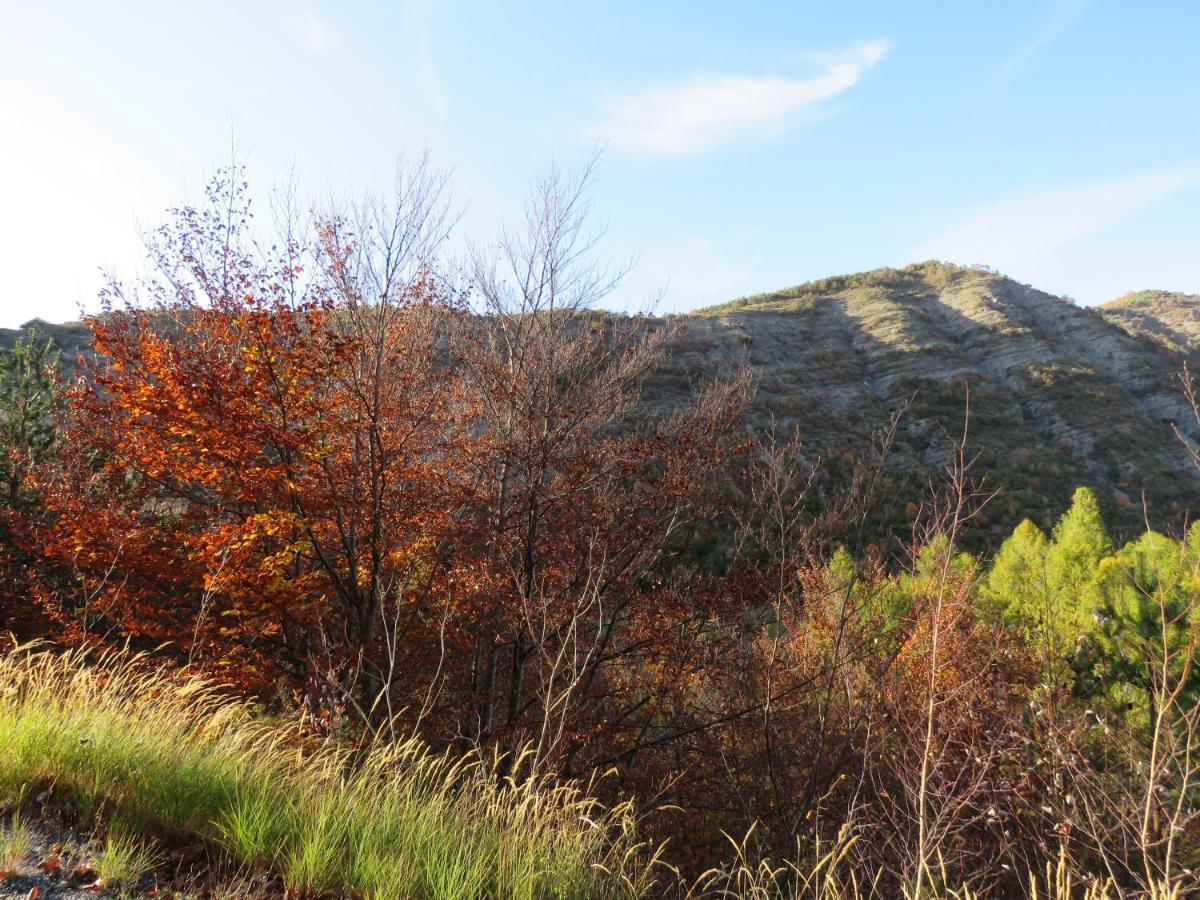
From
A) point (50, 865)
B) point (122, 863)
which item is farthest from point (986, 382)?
point (50, 865)

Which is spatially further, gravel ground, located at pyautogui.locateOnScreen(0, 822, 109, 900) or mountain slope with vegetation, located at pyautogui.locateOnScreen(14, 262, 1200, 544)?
mountain slope with vegetation, located at pyautogui.locateOnScreen(14, 262, 1200, 544)

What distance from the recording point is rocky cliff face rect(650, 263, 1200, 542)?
35.3 meters

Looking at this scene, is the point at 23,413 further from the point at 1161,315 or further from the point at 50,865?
the point at 1161,315

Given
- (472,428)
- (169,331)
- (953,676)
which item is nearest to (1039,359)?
(953,676)

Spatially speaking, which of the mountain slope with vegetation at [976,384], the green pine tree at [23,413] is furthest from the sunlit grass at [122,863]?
the mountain slope with vegetation at [976,384]

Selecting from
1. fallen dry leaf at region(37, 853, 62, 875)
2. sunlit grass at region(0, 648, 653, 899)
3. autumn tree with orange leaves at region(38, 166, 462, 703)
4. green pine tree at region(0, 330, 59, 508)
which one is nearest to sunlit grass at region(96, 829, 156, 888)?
sunlit grass at region(0, 648, 653, 899)

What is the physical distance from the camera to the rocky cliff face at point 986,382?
35.3 m

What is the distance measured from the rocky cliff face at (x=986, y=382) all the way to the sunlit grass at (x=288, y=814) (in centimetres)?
2935

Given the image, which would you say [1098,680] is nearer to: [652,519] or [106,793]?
[652,519]

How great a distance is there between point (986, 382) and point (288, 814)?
50.4 metres

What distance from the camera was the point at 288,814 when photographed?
3.42 meters

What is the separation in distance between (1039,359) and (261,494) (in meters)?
53.2

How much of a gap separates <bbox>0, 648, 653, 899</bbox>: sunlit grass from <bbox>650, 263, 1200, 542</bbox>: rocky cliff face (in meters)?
29.4

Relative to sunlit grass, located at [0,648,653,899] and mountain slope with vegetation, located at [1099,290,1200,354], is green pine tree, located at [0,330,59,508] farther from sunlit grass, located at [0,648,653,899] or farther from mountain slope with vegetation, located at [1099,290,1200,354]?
mountain slope with vegetation, located at [1099,290,1200,354]
